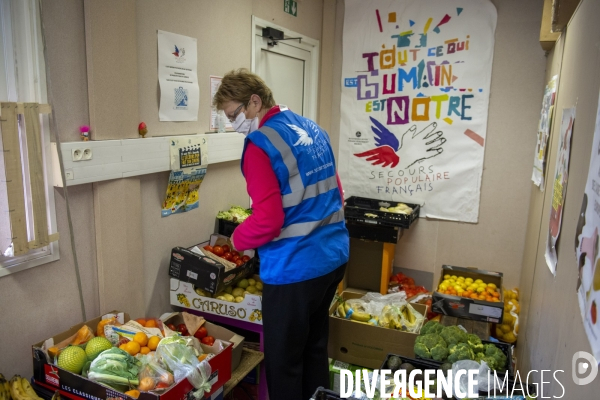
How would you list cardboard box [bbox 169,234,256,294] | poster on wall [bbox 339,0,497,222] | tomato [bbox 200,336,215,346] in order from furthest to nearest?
1. poster on wall [bbox 339,0,497,222]
2. cardboard box [bbox 169,234,256,294]
3. tomato [bbox 200,336,215,346]

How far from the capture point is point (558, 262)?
1.66 m

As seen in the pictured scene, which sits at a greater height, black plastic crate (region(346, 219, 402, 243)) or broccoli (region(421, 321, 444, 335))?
black plastic crate (region(346, 219, 402, 243))

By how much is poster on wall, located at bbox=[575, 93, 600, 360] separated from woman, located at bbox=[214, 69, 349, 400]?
102 cm

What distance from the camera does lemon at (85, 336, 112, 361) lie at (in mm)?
1854

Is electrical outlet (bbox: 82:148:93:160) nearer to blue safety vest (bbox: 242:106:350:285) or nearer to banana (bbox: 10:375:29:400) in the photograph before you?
blue safety vest (bbox: 242:106:350:285)

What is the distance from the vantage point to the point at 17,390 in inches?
67.8

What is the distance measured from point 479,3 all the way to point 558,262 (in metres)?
2.74

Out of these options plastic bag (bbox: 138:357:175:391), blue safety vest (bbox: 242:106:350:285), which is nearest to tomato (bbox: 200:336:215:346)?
plastic bag (bbox: 138:357:175:391)

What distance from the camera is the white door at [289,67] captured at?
3.39m

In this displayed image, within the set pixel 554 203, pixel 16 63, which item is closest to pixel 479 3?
pixel 554 203

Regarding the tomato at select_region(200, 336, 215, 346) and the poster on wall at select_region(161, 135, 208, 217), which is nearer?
the tomato at select_region(200, 336, 215, 346)

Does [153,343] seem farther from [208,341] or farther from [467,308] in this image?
[467,308]

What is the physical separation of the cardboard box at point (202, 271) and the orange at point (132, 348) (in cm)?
55

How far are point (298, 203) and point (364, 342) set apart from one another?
1161mm
